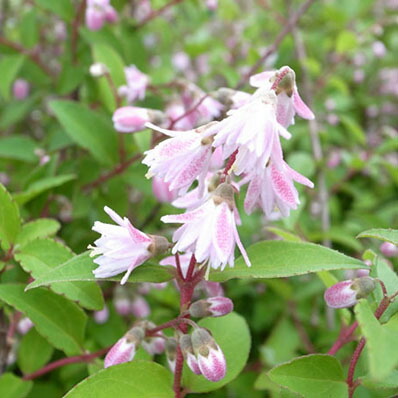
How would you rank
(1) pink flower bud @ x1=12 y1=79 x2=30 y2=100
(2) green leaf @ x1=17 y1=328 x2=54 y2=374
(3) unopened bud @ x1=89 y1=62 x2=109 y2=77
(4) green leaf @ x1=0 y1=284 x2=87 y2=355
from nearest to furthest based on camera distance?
(4) green leaf @ x1=0 y1=284 x2=87 y2=355 < (2) green leaf @ x1=17 y1=328 x2=54 y2=374 < (3) unopened bud @ x1=89 y1=62 x2=109 y2=77 < (1) pink flower bud @ x1=12 y1=79 x2=30 y2=100

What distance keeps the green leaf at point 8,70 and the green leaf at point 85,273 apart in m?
1.15

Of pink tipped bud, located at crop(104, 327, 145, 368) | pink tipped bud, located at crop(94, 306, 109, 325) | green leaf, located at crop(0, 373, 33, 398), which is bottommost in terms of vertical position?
pink tipped bud, located at crop(94, 306, 109, 325)

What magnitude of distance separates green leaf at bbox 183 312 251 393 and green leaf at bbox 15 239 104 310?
0.21 meters

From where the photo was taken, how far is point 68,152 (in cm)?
182

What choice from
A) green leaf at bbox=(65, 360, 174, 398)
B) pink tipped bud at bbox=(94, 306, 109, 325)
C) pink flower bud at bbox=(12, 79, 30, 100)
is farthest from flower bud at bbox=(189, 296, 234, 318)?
pink flower bud at bbox=(12, 79, 30, 100)

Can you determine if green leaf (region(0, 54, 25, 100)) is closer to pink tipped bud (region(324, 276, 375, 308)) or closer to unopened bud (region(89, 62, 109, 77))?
unopened bud (region(89, 62, 109, 77))

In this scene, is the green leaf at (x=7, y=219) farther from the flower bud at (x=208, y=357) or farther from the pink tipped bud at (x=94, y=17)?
the pink tipped bud at (x=94, y=17)

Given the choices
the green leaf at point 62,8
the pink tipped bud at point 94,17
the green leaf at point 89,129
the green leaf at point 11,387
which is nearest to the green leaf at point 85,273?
the green leaf at point 11,387

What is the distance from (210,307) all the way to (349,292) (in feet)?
0.74

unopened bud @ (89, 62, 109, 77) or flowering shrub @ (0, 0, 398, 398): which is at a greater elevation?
unopened bud @ (89, 62, 109, 77)

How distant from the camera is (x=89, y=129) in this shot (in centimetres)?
143

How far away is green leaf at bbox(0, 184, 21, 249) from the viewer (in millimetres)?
958

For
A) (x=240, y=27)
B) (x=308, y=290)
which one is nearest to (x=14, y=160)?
(x=308, y=290)

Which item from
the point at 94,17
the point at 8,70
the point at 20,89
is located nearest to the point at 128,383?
the point at 94,17
